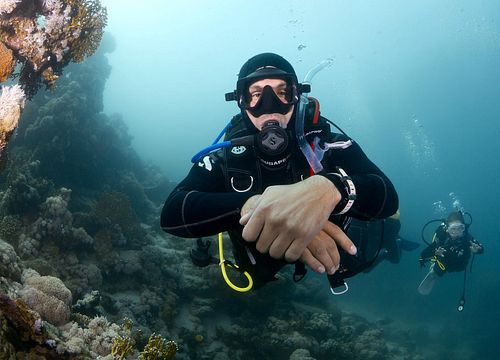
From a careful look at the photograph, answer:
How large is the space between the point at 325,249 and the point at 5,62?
3877 mm

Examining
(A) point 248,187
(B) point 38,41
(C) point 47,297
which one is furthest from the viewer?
(B) point 38,41

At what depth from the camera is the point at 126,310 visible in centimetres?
768

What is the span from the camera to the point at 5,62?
3686mm

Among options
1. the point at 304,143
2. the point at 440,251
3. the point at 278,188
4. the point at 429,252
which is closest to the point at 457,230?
the point at 440,251

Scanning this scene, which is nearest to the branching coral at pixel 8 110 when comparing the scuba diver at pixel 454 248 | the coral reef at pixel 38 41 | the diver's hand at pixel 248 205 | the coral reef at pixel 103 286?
the coral reef at pixel 38 41

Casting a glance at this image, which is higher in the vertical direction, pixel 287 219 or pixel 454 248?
pixel 287 219

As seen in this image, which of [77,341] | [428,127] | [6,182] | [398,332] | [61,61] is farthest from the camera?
[428,127]

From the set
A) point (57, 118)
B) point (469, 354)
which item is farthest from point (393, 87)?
point (57, 118)

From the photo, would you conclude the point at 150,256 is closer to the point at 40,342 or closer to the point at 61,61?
the point at 61,61

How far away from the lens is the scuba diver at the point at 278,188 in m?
1.90

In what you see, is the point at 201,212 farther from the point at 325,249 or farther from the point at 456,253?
the point at 456,253

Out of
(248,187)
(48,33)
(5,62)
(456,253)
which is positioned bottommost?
(456,253)

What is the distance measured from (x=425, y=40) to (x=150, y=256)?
156 metres

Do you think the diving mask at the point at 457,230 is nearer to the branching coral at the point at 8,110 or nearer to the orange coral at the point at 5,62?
the branching coral at the point at 8,110
